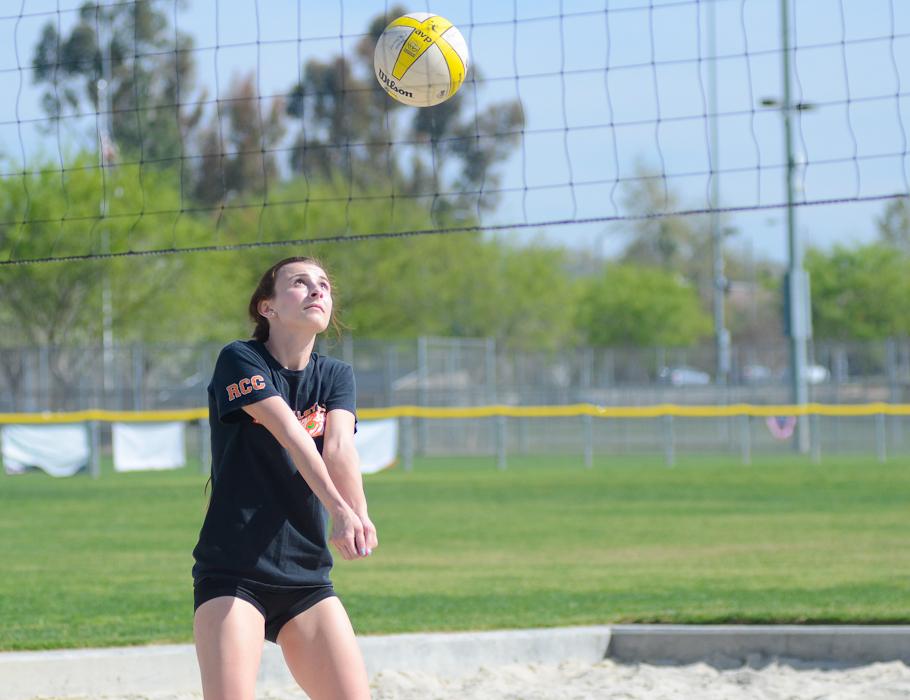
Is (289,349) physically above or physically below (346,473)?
above

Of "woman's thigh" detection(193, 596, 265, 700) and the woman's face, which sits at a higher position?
the woman's face

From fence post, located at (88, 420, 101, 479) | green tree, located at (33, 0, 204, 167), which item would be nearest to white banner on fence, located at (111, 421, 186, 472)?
fence post, located at (88, 420, 101, 479)

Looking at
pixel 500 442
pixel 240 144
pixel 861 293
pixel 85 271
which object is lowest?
pixel 500 442

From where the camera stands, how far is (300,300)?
419cm

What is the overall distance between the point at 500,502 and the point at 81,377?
59.7 feet

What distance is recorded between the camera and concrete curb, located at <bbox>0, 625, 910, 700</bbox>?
651cm

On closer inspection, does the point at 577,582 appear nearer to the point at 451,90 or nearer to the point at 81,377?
the point at 451,90

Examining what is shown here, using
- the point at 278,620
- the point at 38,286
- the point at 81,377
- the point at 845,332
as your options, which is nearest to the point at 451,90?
the point at 278,620

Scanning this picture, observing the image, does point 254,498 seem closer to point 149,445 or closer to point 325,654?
point 325,654

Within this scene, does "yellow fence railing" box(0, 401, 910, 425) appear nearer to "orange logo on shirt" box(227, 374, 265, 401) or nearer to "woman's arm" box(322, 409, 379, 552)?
"woman's arm" box(322, 409, 379, 552)

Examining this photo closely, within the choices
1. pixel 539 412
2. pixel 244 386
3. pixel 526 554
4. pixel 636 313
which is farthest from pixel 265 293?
pixel 636 313

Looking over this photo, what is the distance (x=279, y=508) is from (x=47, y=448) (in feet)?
56.3

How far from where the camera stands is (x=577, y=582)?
373 inches

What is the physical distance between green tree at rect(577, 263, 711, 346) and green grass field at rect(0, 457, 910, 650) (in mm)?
36460
